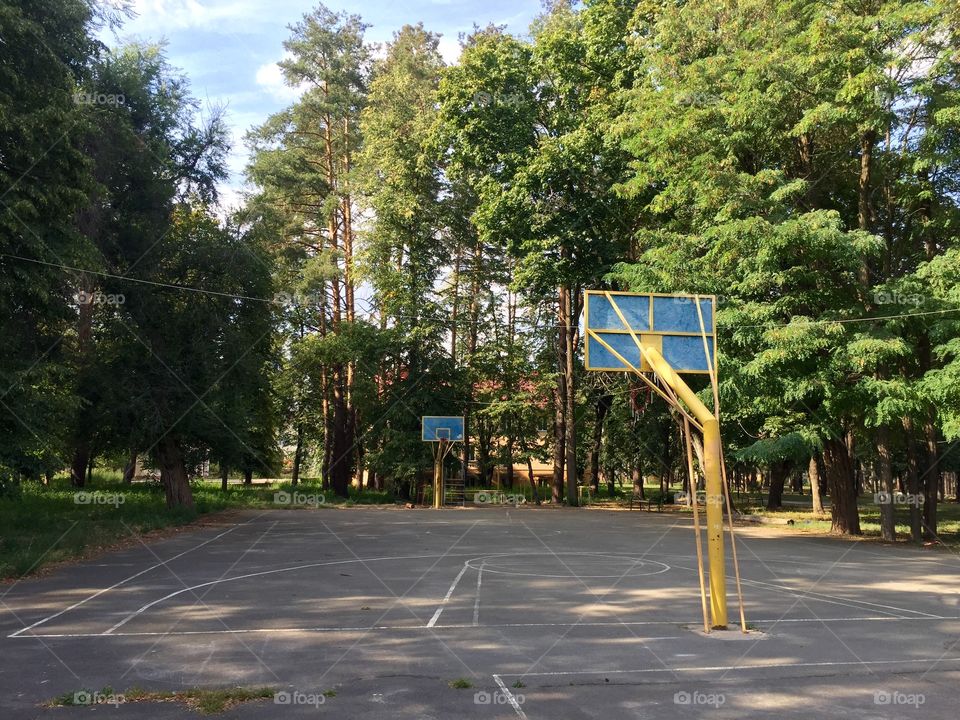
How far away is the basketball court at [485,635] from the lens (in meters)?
6.68

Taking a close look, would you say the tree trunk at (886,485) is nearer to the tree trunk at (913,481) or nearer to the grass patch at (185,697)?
the tree trunk at (913,481)

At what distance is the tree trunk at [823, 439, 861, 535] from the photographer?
23.7 meters

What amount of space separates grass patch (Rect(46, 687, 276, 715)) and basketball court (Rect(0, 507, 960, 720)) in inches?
6.0

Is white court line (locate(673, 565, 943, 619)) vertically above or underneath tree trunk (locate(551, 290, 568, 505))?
underneath

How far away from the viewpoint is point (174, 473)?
26703 millimetres

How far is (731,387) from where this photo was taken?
1995 centimetres

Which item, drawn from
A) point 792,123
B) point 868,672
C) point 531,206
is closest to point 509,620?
point 868,672

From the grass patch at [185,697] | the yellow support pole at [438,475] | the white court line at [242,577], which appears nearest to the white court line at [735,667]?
the grass patch at [185,697]

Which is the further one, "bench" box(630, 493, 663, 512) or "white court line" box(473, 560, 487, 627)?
"bench" box(630, 493, 663, 512)

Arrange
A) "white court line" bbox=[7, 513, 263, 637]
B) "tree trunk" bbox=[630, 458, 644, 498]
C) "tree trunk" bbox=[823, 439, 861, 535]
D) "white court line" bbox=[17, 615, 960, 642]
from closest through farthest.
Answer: "white court line" bbox=[17, 615, 960, 642]
"white court line" bbox=[7, 513, 263, 637]
"tree trunk" bbox=[823, 439, 861, 535]
"tree trunk" bbox=[630, 458, 644, 498]

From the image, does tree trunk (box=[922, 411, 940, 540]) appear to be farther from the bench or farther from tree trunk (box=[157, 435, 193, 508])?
tree trunk (box=[157, 435, 193, 508])

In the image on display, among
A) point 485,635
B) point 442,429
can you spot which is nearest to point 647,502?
point 442,429

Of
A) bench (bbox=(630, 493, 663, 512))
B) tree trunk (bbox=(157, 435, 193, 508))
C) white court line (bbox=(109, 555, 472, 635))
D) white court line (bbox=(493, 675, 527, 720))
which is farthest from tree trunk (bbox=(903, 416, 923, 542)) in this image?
tree trunk (bbox=(157, 435, 193, 508))

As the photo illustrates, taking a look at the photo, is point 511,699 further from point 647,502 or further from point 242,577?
point 647,502
